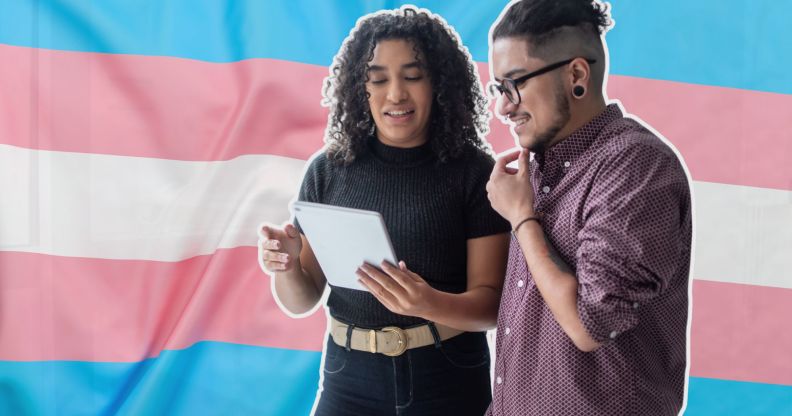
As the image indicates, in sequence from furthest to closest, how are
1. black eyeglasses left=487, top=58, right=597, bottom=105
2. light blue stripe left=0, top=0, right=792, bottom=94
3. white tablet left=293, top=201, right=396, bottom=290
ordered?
light blue stripe left=0, top=0, right=792, bottom=94, white tablet left=293, top=201, right=396, bottom=290, black eyeglasses left=487, top=58, right=597, bottom=105

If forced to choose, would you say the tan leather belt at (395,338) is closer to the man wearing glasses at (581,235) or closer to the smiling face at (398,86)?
the man wearing glasses at (581,235)

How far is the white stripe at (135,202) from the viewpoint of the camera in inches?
94.0

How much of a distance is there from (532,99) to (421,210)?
43 cm

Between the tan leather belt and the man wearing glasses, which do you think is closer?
the man wearing glasses

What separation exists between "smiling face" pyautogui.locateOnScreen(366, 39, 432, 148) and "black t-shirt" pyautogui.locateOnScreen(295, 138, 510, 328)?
0.07 metres

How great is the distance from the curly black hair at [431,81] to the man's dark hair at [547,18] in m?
0.39

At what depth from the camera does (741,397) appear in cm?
238

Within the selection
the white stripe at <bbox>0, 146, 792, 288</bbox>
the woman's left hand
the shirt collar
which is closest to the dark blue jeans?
the woman's left hand

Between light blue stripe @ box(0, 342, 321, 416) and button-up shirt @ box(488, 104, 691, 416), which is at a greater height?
button-up shirt @ box(488, 104, 691, 416)

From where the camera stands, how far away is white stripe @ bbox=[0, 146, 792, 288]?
7.76 feet

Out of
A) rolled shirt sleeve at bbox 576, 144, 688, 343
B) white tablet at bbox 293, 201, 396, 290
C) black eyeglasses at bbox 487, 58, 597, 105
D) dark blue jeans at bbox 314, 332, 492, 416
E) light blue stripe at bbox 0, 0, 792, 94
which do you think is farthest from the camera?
light blue stripe at bbox 0, 0, 792, 94

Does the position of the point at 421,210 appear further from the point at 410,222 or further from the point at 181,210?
the point at 181,210

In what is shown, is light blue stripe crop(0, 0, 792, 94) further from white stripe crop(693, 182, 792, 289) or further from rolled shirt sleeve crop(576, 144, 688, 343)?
rolled shirt sleeve crop(576, 144, 688, 343)

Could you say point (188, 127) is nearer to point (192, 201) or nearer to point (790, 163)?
point (192, 201)
